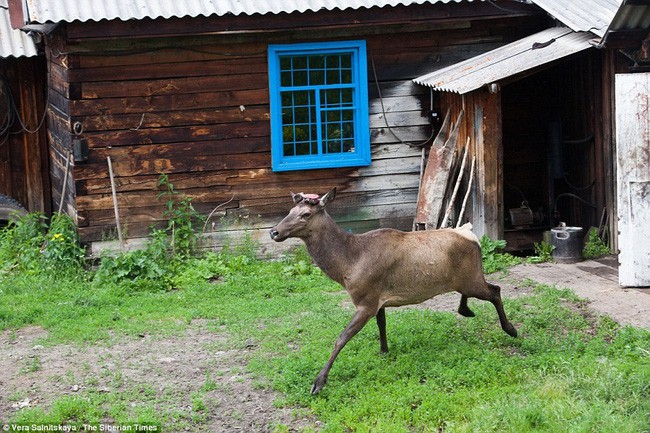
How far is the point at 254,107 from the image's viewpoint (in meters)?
13.2

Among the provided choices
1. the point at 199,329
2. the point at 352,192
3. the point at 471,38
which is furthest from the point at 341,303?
the point at 471,38

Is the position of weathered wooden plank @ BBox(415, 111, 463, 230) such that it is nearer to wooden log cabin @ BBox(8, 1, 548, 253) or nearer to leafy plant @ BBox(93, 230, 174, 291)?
wooden log cabin @ BBox(8, 1, 548, 253)

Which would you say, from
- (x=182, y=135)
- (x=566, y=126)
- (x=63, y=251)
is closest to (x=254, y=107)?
(x=182, y=135)

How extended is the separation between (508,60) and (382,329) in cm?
486

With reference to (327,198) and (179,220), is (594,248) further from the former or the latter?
(327,198)

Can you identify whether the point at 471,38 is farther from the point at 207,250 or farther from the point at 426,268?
the point at 426,268

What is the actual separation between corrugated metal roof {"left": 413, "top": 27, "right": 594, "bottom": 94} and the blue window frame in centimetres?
88

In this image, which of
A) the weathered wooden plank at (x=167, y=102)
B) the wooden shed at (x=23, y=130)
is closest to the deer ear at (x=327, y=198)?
the weathered wooden plank at (x=167, y=102)

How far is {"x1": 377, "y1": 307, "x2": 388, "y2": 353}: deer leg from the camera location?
8922mm

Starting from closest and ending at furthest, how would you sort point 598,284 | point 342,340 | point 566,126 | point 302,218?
point 342,340, point 302,218, point 598,284, point 566,126

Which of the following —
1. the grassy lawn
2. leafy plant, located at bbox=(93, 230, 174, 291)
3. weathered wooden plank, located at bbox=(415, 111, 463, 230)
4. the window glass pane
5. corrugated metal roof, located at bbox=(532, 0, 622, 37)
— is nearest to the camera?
the grassy lawn

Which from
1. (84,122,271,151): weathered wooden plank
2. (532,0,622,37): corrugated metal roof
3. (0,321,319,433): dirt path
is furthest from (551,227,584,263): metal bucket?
(0,321,319,433): dirt path

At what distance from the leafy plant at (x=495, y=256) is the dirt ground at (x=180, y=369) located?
103 centimetres

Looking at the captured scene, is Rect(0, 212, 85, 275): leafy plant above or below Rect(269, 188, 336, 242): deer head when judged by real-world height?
below
